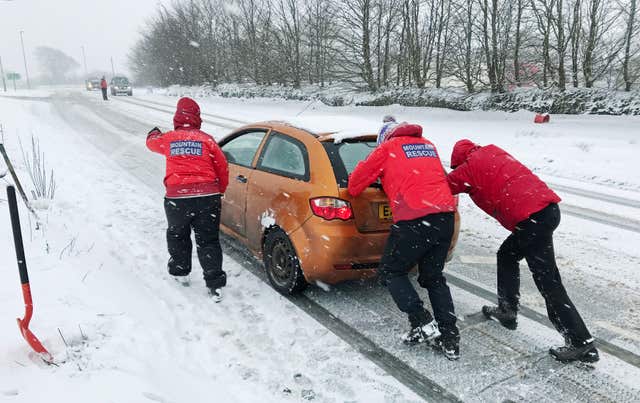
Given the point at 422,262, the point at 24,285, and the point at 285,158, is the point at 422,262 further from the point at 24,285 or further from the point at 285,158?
the point at 24,285

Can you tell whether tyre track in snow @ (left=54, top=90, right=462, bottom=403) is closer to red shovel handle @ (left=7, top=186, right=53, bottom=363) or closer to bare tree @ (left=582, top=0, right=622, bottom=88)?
red shovel handle @ (left=7, top=186, right=53, bottom=363)

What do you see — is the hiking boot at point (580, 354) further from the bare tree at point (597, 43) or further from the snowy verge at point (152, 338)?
the bare tree at point (597, 43)

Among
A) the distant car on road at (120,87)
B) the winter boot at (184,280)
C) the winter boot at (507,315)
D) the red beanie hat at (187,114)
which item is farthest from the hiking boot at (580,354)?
the distant car on road at (120,87)

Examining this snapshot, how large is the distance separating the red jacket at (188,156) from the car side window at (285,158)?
1.73 feet

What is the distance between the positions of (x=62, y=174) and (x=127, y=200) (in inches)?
97.1

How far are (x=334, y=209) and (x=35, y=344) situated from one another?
7.31ft

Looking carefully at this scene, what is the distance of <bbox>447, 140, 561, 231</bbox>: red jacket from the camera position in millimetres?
3258

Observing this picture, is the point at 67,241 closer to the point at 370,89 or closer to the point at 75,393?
the point at 75,393

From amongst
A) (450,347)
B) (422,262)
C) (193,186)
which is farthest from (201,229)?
(450,347)

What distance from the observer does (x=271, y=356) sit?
336 cm

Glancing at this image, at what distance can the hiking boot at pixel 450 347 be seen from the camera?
3322mm

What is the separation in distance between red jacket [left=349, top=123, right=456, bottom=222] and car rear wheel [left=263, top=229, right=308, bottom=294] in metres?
1.04

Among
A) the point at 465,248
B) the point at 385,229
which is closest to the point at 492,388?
the point at 385,229

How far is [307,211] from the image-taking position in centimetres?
391
